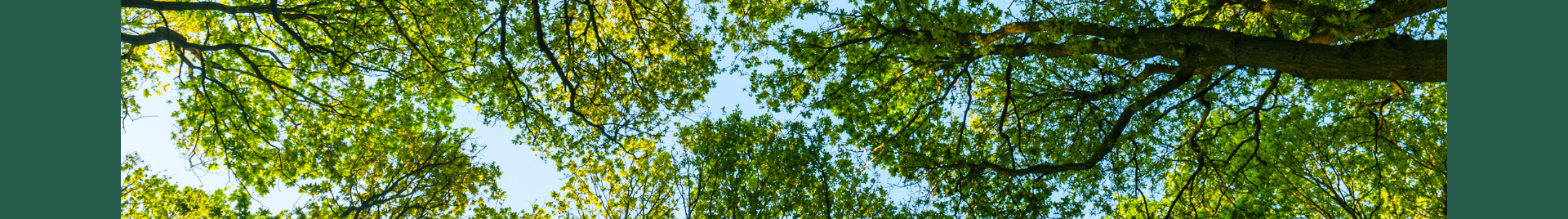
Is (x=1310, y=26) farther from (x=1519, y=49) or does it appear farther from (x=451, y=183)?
(x=451, y=183)

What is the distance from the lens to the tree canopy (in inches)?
322

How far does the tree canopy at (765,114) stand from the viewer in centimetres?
819

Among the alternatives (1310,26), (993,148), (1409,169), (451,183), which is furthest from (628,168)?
(1409,169)

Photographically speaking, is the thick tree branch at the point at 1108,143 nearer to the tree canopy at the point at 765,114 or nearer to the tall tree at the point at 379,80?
the tree canopy at the point at 765,114

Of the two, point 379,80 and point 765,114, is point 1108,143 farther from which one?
point 379,80

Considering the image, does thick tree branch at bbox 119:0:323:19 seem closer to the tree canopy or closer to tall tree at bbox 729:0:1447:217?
the tree canopy

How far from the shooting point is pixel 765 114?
9.87m

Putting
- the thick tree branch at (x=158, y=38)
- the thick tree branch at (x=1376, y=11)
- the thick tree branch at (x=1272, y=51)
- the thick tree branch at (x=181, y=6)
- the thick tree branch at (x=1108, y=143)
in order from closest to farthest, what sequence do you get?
the thick tree branch at (x=1272, y=51), the thick tree branch at (x=1376, y=11), the thick tree branch at (x=181, y=6), the thick tree branch at (x=158, y=38), the thick tree branch at (x=1108, y=143)

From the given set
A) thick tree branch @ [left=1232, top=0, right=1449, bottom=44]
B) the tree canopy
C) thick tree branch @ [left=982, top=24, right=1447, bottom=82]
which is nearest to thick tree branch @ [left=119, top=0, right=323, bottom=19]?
the tree canopy

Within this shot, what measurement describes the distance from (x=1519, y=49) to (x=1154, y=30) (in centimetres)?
278

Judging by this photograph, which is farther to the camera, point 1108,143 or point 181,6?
point 1108,143

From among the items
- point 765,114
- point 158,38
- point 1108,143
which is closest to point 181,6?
point 158,38

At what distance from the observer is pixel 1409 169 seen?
944 cm

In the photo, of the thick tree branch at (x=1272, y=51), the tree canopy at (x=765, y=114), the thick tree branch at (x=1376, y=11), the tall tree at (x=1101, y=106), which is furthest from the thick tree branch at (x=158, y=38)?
the thick tree branch at (x=1376, y=11)
